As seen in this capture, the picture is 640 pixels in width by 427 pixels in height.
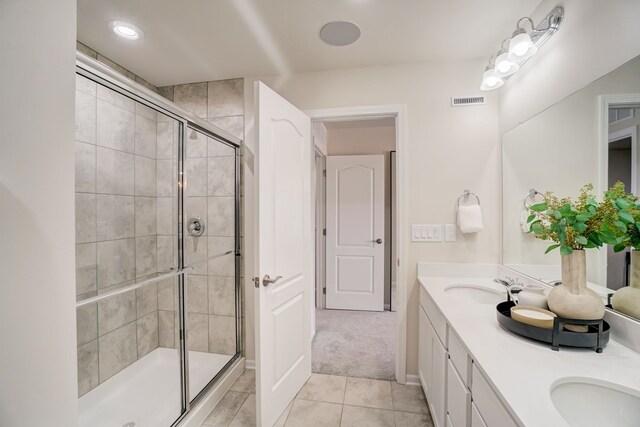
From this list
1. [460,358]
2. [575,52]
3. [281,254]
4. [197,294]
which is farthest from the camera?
[197,294]

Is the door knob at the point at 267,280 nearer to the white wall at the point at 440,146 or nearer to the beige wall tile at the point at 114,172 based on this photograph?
the white wall at the point at 440,146

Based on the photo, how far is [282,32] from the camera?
171 cm

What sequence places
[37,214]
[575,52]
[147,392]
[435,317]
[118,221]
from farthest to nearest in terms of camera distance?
[118,221] → [147,392] → [435,317] → [575,52] → [37,214]

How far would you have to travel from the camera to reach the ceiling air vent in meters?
1.97

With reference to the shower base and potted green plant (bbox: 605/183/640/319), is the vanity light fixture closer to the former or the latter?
potted green plant (bbox: 605/183/640/319)

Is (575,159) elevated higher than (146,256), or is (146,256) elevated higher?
(575,159)

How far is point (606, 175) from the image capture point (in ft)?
3.48

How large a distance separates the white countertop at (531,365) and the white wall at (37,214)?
41.2 inches

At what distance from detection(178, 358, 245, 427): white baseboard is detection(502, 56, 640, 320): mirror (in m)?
2.19

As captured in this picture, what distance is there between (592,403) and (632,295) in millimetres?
451

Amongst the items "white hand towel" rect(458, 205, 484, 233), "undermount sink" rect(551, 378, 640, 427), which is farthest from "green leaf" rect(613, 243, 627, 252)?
"white hand towel" rect(458, 205, 484, 233)

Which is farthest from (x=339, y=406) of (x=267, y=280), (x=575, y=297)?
(x=575, y=297)

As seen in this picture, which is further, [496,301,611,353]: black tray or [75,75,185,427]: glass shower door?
[75,75,185,427]: glass shower door

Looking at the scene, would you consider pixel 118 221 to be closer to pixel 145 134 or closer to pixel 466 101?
pixel 145 134
